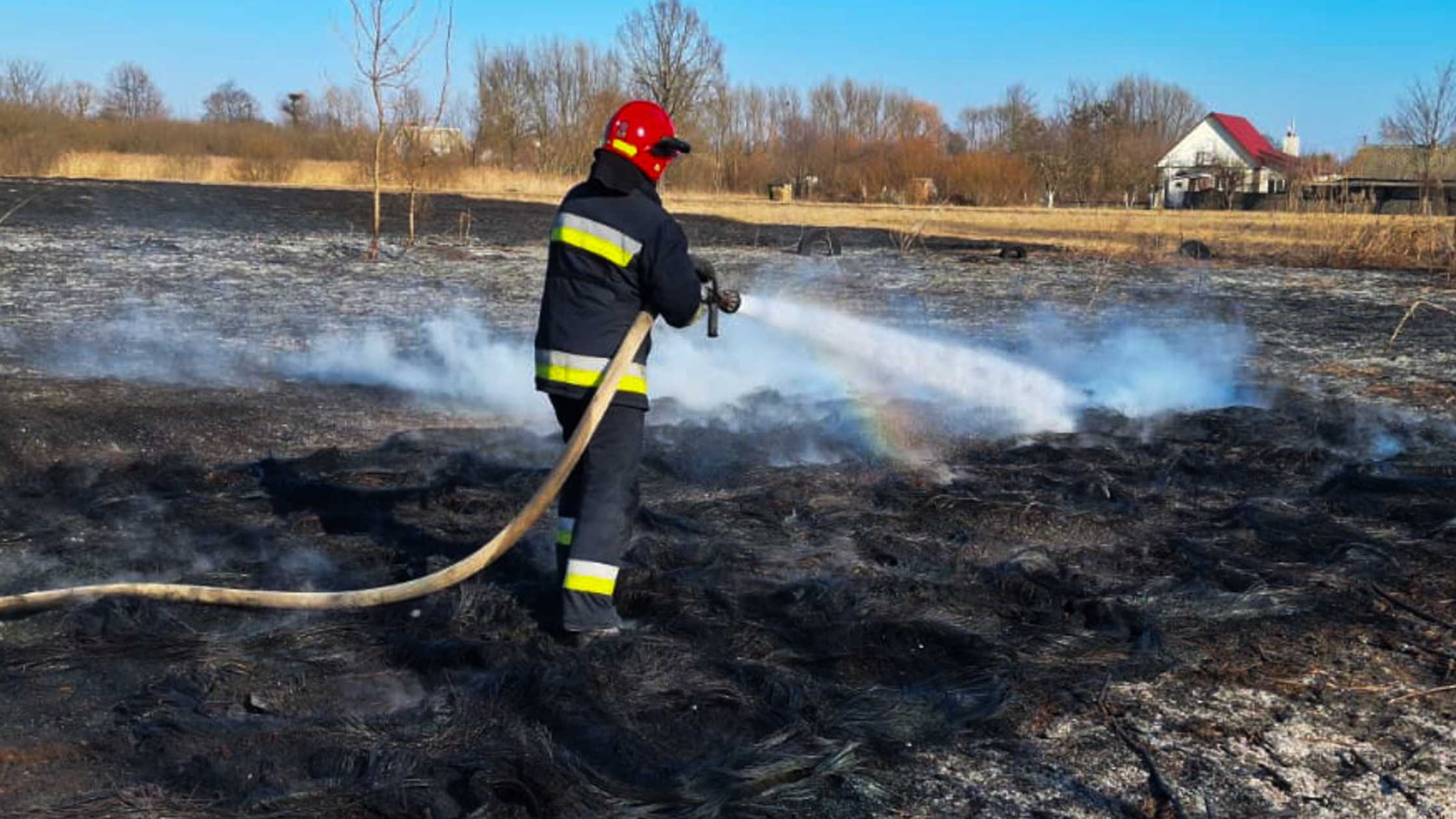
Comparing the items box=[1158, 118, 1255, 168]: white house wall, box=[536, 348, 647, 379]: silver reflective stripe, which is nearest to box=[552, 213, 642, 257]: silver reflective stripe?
box=[536, 348, 647, 379]: silver reflective stripe

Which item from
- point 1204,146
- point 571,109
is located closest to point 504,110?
point 571,109

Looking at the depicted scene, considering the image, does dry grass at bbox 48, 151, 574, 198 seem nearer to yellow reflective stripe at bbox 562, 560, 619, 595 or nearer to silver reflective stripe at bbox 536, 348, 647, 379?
silver reflective stripe at bbox 536, 348, 647, 379

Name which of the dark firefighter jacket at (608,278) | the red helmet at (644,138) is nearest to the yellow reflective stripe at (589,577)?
the dark firefighter jacket at (608,278)

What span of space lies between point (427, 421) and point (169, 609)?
386cm

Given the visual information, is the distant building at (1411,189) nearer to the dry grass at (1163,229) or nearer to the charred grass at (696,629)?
the dry grass at (1163,229)

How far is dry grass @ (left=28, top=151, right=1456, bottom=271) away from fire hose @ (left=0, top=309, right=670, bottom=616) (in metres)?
20.2

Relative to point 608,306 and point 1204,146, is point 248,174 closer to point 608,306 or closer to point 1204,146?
point 608,306

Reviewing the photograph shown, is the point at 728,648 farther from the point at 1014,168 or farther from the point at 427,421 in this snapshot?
the point at 1014,168

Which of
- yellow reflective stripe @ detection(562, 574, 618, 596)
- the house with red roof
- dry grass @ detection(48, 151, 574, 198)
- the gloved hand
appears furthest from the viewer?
the house with red roof

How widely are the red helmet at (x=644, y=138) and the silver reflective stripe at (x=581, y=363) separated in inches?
27.9

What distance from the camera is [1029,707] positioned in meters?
4.05

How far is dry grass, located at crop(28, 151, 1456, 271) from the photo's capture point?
23.1 m

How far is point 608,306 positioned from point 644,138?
63 centimetres

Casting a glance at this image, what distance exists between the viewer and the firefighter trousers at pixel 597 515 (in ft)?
15.1
